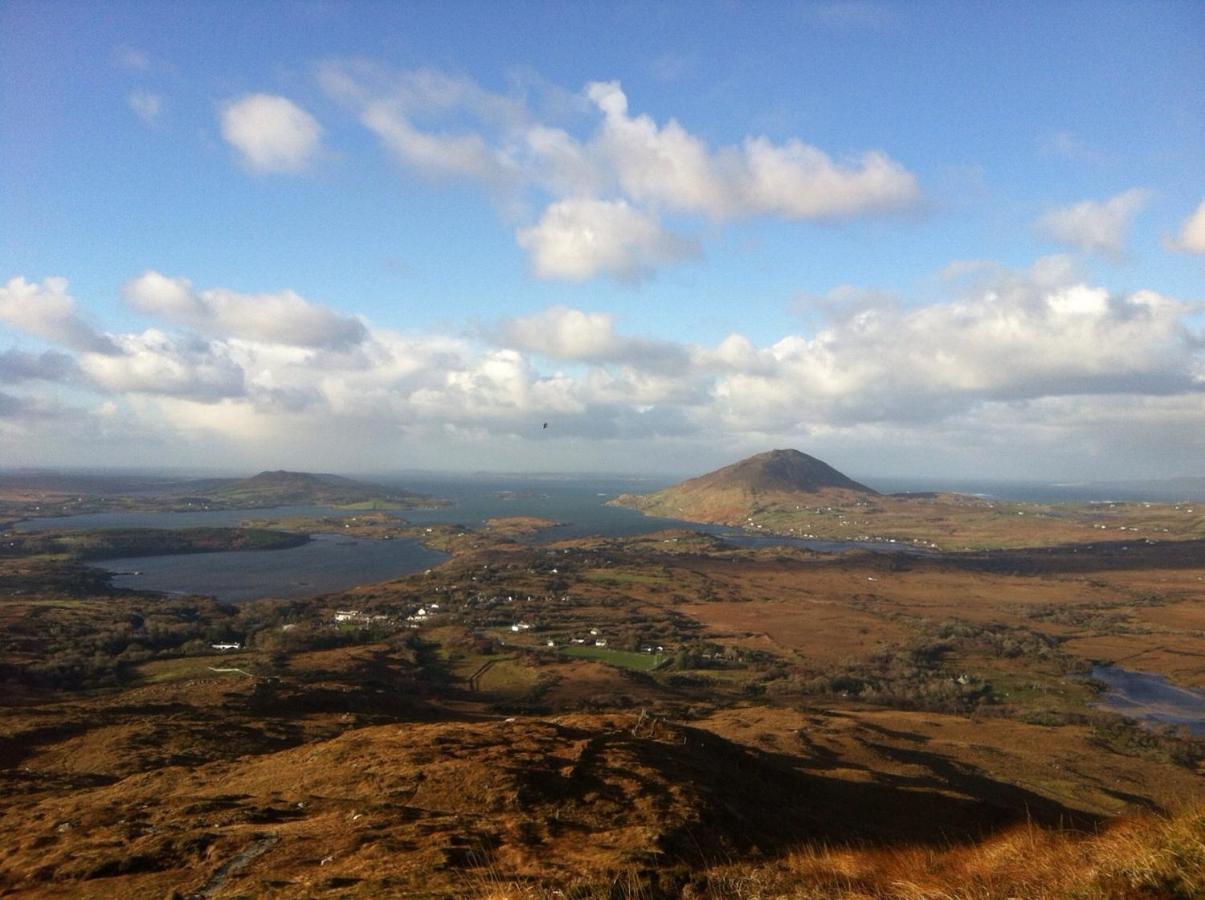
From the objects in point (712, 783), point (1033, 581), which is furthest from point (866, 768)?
point (1033, 581)

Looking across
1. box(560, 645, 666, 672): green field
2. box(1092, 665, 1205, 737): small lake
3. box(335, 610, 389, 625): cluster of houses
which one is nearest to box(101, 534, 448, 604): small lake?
box(335, 610, 389, 625): cluster of houses

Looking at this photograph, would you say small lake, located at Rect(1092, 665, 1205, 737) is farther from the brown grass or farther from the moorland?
the brown grass

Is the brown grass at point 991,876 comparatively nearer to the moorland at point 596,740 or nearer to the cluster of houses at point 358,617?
the moorland at point 596,740

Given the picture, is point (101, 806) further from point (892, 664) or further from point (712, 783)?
point (892, 664)

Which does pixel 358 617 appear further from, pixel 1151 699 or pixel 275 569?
pixel 1151 699

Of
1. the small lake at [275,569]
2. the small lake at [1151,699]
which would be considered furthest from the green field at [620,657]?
the small lake at [275,569]
